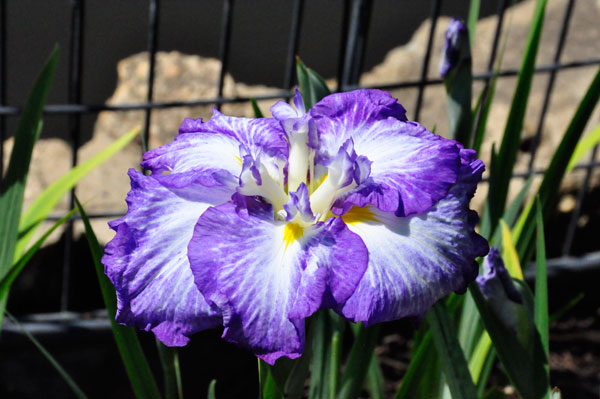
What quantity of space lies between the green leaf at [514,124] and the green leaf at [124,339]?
486 mm

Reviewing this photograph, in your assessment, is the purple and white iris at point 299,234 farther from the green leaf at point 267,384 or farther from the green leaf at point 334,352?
the green leaf at point 334,352

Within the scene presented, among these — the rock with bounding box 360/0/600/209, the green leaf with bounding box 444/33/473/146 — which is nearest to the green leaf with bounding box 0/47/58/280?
the green leaf with bounding box 444/33/473/146

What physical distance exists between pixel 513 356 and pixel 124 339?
1.32ft

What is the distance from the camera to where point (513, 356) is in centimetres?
73

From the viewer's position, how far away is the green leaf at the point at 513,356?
71 centimetres

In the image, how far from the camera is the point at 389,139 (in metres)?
0.58

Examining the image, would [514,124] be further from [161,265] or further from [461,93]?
[161,265]

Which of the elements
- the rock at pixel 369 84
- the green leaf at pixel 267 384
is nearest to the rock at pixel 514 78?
the rock at pixel 369 84

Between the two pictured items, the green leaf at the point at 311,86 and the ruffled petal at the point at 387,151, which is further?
the green leaf at the point at 311,86

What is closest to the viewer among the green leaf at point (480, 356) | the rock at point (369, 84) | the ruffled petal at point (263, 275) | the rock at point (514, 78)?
the ruffled petal at point (263, 275)

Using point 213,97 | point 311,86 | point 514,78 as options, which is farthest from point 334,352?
point 514,78

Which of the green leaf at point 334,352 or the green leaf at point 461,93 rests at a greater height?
the green leaf at point 461,93

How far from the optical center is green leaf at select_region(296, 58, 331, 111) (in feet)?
2.64

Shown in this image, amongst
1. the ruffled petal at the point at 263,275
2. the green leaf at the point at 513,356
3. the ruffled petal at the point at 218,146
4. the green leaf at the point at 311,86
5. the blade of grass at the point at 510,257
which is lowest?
the green leaf at the point at 513,356
